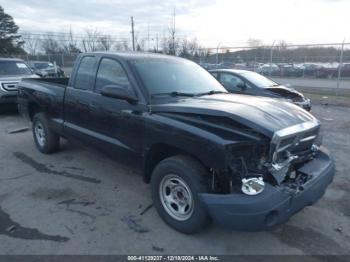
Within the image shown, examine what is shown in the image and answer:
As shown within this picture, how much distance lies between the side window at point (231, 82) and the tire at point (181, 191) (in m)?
6.22

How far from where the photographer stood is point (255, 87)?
29.2 ft

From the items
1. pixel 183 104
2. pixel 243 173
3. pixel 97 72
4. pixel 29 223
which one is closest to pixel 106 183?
pixel 29 223

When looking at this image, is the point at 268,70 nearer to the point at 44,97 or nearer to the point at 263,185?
the point at 44,97

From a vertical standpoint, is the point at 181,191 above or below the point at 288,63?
below

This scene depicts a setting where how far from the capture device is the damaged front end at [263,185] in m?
2.74

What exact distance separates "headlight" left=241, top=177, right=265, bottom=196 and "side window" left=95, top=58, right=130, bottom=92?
6.29 ft

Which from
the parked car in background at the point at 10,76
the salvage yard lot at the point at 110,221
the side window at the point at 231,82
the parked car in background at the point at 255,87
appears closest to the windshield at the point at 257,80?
the parked car in background at the point at 255,87

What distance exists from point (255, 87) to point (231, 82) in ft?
2.78

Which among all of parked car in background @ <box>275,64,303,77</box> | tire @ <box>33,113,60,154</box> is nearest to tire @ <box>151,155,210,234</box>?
tire @ <box>33,113,60,154</box>

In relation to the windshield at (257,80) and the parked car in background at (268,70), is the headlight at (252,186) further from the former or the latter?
the parked car in background at (268,70)

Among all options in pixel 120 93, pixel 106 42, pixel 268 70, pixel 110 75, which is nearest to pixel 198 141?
pixel 120 93

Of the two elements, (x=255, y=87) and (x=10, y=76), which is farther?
(x=10, y=76)

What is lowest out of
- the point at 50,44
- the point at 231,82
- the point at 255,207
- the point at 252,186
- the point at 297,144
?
the point at 255,207

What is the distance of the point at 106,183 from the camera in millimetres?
4684
